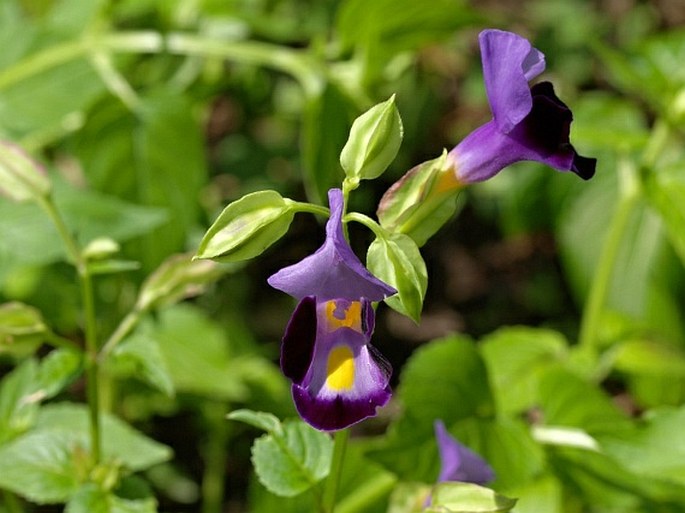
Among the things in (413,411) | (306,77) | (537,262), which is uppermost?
(306,77)

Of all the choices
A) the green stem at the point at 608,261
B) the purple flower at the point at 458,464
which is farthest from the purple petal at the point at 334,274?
the green stem at the point at 608,261

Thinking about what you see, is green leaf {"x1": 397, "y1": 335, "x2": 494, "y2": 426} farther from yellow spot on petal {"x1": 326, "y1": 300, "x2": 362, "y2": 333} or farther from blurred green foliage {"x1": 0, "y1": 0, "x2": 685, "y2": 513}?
yellow spot on petal {"x1": 326, "y1": 300, "x2": 362, "y2": 333}

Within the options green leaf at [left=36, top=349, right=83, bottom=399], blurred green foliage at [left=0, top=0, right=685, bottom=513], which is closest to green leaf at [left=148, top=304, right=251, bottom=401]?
blurred green foliage at [left=0, top=0, right=685, bottom=513]

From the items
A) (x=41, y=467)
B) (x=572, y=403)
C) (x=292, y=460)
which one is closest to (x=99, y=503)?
(x=41, y=467)

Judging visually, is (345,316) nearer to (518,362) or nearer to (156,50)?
(518,362)

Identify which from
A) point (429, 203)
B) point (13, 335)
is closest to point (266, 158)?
point (13, 335)

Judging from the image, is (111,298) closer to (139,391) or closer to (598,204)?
(139,391)
